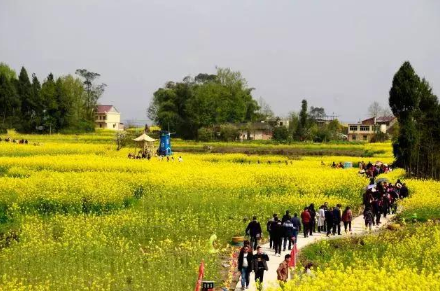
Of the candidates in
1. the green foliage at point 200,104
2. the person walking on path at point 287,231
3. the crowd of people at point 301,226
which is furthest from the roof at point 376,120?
the person walking on path at point 287,231

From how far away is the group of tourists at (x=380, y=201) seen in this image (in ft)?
78.3

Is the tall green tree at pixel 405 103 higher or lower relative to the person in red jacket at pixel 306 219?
higher

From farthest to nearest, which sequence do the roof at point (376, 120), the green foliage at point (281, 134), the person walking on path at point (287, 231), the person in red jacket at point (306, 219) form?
the roof at point (376, 120) → the green foliage at point (281, 134) → the person in red jacket at point (306, 219) → the person walking on path at point (287, 231)

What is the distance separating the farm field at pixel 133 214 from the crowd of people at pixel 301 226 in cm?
124

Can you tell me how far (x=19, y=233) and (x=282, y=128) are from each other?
261 feet

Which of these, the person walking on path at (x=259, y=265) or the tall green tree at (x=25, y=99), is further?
the tall green tree at (x=25, y=99)

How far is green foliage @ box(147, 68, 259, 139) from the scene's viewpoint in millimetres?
92000

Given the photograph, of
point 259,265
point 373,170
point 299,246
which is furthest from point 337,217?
point 373,170

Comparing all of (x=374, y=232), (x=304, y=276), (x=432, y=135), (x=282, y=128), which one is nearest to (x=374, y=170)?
(x=432, y=135)

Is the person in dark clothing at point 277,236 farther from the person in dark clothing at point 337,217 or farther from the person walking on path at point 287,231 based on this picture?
the person in dark clothing at point 337,217

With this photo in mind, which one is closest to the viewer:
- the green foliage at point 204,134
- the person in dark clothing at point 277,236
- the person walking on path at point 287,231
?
the person in dark clothing at point 277,236

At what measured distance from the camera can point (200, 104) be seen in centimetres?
9206

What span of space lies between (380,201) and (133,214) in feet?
34.9

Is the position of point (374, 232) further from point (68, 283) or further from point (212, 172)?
point (212, 172)
